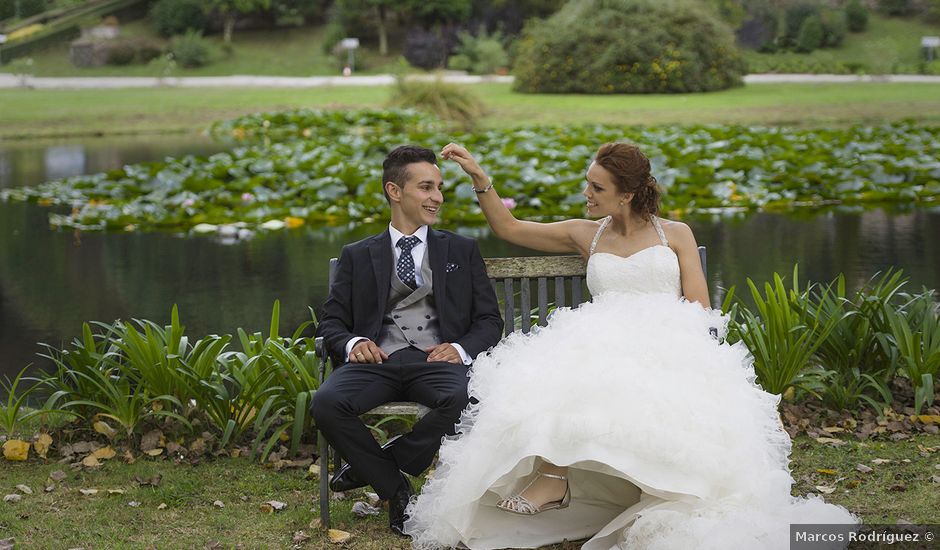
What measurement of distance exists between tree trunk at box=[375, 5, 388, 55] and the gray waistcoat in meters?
39.3

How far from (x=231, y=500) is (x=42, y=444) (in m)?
1.01

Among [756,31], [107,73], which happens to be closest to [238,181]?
[107,73]

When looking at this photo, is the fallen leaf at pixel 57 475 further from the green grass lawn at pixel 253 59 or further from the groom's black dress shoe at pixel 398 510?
the green grass lawn at pixel 253 59

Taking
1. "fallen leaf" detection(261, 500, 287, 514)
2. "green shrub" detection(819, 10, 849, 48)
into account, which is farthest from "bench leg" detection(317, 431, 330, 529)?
"green shrub" detection(819, 10, 849, 48)

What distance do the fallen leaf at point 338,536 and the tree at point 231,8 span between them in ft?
132

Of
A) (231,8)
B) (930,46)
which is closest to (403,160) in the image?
(930,46)

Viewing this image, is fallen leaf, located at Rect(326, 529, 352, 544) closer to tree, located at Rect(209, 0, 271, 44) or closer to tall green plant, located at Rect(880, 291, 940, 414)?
tall green plant, located at Rect(880, 291, 940, 414)

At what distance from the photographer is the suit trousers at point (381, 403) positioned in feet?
13.0

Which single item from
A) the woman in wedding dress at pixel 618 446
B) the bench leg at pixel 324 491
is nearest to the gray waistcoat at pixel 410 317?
the woman in wedding dress at pixel 618 446

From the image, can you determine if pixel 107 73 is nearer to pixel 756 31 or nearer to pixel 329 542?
pixel 756 31

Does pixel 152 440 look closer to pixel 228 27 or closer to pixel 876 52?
pixel 876 52

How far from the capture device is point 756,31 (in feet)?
129

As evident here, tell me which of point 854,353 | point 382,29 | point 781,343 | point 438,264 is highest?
point 438,264

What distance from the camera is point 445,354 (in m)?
4.17
